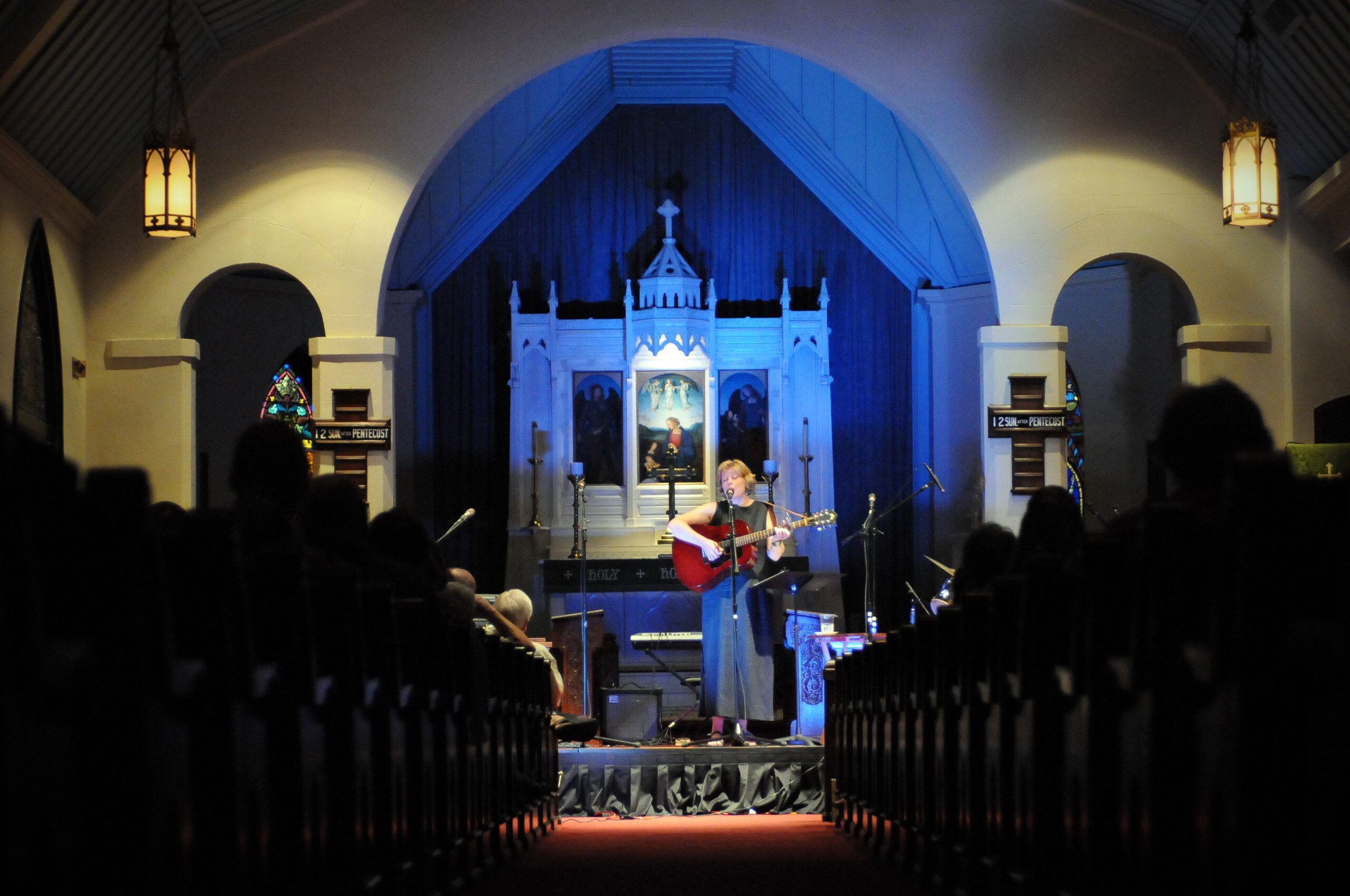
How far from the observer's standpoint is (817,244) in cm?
1422

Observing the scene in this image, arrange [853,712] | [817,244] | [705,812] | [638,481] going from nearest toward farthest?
1. [853,712]
2. [705,812]
3. [638,481]
4. [817,244]

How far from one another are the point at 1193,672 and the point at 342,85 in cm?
929

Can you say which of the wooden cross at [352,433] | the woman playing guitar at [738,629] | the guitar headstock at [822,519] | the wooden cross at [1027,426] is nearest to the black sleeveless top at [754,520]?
the woman playing guitar at [738,629]

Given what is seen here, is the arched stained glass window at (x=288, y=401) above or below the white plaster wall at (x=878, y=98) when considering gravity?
below

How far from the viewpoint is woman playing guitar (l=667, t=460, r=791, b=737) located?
353 inches

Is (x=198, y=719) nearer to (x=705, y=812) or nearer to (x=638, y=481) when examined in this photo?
(x=705, y=812)

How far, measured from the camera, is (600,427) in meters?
13.4

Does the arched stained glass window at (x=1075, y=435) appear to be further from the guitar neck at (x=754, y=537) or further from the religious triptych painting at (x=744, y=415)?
the guitar neck at (x=754, y=537)

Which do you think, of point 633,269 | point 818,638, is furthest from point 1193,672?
point 633,269

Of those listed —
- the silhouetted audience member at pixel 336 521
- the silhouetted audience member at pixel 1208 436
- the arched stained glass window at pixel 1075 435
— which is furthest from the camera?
the arched stained glass window at pixel 1075 435

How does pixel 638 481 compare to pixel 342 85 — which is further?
pixel 638 481

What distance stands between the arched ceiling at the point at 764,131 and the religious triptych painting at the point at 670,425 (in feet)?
8.04

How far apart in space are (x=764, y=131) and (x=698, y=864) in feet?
37.0

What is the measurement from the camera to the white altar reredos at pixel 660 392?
43.4ft
